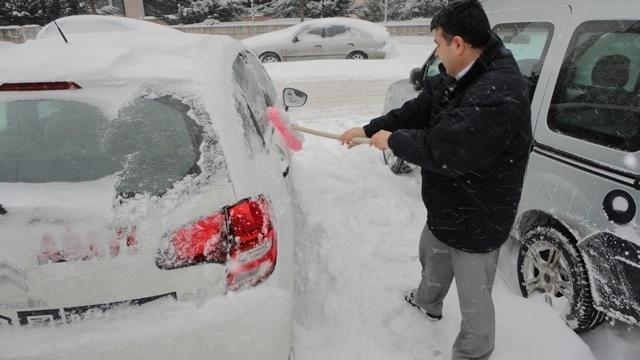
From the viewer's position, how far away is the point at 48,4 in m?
23.6

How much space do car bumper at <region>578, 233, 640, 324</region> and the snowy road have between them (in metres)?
0.41

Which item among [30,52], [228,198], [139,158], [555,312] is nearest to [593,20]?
[555,312]

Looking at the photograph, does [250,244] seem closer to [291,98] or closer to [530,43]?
[291,98]

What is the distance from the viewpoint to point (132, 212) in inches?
65.1

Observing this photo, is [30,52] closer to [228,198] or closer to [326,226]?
[228,198]

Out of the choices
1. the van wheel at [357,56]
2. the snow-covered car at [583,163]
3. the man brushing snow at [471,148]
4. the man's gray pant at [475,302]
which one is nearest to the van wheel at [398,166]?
the snow-covered car at [583,163]

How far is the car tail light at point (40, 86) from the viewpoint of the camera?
185 centimetres

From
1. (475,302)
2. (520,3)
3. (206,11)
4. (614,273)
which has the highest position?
(520,3)

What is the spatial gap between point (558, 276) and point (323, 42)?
13.8 metres

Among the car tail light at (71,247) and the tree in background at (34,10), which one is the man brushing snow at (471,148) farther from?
the tree in background at (34,10)

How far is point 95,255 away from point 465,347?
1.83m

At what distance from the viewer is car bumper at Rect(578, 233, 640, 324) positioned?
2199 mm

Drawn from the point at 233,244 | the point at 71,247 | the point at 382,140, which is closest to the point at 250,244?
the point at 233,244

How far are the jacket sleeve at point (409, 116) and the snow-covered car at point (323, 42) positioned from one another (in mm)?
13459
